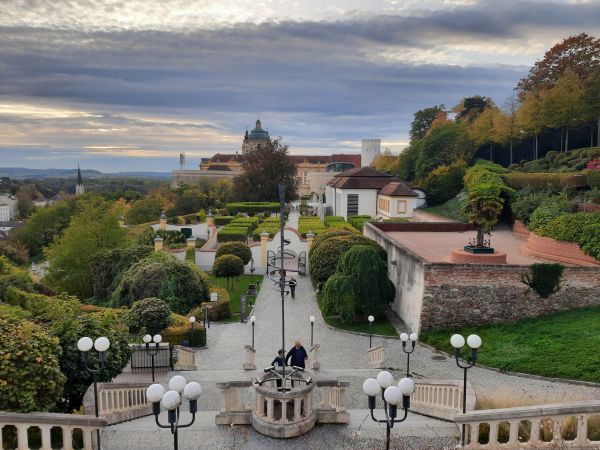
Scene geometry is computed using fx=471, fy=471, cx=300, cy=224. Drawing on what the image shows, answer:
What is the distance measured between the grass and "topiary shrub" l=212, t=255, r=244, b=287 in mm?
619

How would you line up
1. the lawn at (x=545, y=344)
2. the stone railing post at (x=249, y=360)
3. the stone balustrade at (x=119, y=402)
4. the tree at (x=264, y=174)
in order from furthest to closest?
1. the tree at (x=264, y=174)
2. the stone railing post at (x=249, y=360)
3. the lawn at (x=545, y=344)
4. the stone balustrade at (x=119, y=402)

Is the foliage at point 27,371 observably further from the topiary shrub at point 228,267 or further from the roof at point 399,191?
the roof at point 399,191

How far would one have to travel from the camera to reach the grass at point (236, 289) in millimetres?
21100

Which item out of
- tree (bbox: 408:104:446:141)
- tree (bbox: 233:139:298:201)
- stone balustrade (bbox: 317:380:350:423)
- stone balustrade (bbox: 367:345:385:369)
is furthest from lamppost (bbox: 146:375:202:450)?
tree (bbox: 408:104:446:141)

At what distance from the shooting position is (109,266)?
25141mm

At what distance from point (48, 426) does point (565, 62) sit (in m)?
44.8

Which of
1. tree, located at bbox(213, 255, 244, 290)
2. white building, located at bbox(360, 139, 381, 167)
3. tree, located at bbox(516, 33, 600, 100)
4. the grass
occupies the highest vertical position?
tree, located at bbox(516, 33, 600, 100)

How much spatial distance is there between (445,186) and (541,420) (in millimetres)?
34396

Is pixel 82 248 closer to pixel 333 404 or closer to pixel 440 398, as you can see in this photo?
pixel 333 404

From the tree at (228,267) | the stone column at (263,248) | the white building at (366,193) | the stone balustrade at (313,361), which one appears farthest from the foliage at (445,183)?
the stone balustrade at (313,361)

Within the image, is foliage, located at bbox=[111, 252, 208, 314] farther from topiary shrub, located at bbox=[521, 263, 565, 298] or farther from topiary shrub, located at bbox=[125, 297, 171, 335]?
topiary shrub, located at bbox=[521, 263, 565, 298]

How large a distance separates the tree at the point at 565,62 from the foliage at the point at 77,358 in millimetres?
39152

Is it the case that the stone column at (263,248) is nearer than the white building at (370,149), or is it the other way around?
the stone column at (263,248)

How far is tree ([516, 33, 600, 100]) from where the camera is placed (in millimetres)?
38062
